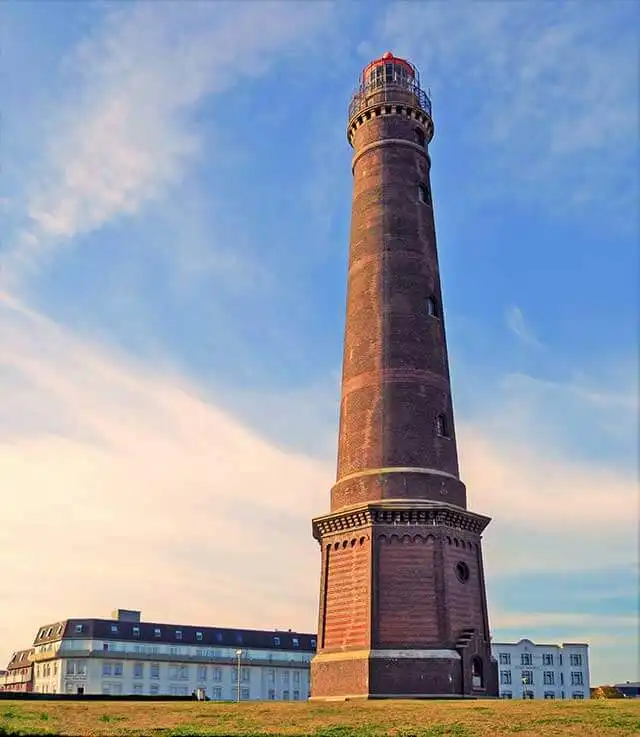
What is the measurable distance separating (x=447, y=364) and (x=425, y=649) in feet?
45.4

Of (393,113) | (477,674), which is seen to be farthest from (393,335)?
(477,674)

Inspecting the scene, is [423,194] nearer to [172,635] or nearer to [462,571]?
[462,571]

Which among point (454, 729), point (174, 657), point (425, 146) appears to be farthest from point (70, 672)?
point (454, 729)

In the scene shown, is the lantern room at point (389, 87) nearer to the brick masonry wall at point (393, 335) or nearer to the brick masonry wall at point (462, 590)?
the brick masonry wall at point (393, 335)

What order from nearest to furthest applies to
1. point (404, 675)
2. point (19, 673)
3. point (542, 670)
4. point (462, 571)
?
point (404, 675) → point (462, 571) → point (19, 673) → point (542, 670)

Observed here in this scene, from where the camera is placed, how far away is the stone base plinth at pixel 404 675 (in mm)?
35219

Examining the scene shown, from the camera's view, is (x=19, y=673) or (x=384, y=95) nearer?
(x=384, y=95)

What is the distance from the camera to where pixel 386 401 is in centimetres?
4053

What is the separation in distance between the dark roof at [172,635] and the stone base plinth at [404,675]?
6762cm

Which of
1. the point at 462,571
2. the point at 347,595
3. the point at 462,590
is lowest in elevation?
the point at 347,595

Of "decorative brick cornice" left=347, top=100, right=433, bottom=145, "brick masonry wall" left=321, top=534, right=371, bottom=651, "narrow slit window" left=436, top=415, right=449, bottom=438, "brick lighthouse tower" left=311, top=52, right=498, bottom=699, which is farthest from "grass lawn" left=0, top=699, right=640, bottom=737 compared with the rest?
"decorative brick cornice" left=347, top=100, right=433, bottom=145

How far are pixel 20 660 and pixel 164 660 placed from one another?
2636 cm

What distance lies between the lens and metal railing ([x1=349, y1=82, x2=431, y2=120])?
46562 mm

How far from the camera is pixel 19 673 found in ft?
360
